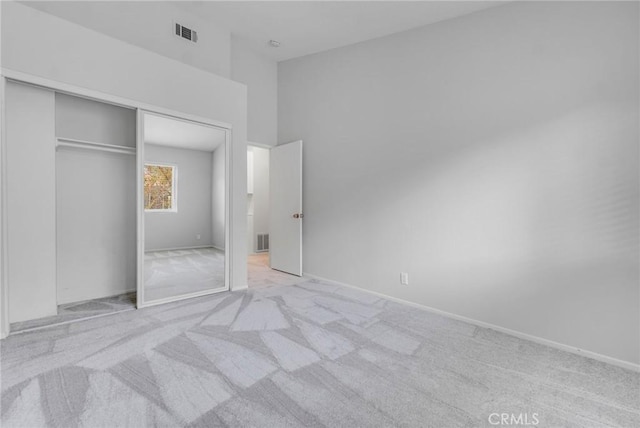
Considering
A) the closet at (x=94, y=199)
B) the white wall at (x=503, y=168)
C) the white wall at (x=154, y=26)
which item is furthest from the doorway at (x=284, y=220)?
the closet at (x=94, y=199)

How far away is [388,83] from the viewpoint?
3516 millimetres

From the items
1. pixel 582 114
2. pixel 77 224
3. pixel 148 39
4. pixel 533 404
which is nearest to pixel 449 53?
pixel 582 114

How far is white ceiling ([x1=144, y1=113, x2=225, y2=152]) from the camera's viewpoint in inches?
124

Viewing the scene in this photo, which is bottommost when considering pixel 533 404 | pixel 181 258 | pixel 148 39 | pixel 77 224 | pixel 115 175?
pixel 533 404

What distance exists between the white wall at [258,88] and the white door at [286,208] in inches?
14.8

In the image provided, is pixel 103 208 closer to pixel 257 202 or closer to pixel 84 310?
pixel 84 310

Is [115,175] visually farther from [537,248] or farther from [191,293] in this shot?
[537,248]

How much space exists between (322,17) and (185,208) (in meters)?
2.82

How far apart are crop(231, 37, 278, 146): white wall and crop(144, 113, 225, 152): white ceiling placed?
3.19 ft

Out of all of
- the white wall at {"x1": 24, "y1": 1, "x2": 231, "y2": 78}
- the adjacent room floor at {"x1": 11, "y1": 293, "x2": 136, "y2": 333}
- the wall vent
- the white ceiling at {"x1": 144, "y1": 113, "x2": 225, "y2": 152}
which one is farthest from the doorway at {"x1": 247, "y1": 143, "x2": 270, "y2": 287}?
the adjacent room floor at {"x1": 11, "y1": 293, "x2": 136, "y2": 333}

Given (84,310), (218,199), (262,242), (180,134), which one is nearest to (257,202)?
(262,242)

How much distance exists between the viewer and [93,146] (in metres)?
3.09

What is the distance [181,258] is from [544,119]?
4027 mm

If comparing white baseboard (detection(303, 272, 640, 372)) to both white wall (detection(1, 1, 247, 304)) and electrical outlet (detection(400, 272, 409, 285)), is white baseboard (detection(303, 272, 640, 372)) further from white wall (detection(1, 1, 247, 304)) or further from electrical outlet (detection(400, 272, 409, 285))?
white wall (detection(1, 1, 247, 304))
